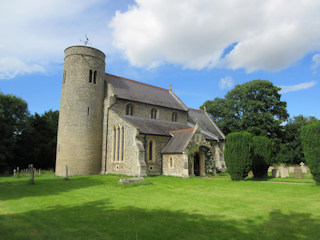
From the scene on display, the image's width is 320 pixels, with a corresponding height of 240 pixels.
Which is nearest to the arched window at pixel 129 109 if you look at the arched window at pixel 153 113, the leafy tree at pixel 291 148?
the arched window at pixel 153 113

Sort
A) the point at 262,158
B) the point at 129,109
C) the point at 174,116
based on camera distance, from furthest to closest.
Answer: the point at 174,116, the point at 129,109, the point at 262,158

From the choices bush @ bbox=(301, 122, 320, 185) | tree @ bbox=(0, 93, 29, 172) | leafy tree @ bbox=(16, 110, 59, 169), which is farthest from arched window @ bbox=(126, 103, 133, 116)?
bush @ bbox=(301, 122, 320, 185)

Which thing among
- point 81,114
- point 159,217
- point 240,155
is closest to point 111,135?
point 81,114

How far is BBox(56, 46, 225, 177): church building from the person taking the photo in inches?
927

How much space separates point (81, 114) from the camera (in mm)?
25859

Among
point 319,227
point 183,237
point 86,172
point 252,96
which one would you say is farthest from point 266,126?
point 183,237

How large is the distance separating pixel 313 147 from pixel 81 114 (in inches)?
871

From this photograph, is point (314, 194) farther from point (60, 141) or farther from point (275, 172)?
point (60, 141)

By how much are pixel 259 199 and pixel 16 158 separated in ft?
111

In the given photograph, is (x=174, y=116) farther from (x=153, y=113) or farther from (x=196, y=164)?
(x=196, y=164)

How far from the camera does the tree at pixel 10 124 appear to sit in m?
29.5

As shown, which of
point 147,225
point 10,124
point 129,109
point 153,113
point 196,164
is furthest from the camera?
point 10,124

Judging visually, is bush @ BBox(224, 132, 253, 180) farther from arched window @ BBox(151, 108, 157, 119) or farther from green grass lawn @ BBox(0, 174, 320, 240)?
arched window @ BBox(151, 108, 157, 119)

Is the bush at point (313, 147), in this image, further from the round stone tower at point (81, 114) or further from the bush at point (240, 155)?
the round stone tower at point (81, 114)
